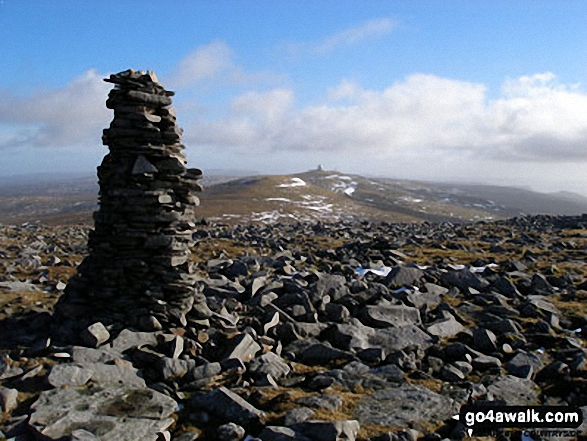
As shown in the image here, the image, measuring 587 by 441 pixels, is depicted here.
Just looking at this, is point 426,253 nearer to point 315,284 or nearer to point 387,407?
point 315,284

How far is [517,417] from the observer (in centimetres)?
920

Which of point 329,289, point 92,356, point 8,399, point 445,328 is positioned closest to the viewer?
point 8,399

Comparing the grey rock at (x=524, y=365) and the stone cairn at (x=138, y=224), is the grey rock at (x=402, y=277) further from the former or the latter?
the stone cairn at (x=138, y=224)

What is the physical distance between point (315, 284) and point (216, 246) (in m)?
18.0

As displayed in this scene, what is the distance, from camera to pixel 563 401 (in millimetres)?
10031

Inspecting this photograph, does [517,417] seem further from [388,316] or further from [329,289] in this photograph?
[329,289]

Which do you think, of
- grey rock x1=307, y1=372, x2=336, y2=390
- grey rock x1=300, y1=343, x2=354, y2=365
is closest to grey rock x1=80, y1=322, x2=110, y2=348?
grey rock x1=300, y1=343, x2=354, y2=365

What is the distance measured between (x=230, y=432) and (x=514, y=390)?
657 centimetres

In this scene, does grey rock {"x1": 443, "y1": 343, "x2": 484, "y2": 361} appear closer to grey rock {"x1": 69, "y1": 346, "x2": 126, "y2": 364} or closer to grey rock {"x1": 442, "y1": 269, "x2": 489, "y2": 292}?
grey rock {"x1": 442, "y1": 269, "x2": 489, "y2": 292}

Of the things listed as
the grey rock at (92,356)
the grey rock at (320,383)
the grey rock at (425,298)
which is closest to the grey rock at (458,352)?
the grey rock at (320,383)

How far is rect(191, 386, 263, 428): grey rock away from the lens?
881 centimetres

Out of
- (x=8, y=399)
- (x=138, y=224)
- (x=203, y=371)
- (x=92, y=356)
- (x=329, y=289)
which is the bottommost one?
(x=203, y=371)

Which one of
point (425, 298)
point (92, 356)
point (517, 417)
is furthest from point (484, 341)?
point (92, 356)

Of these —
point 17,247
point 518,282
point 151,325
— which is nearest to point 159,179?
point 151,325
